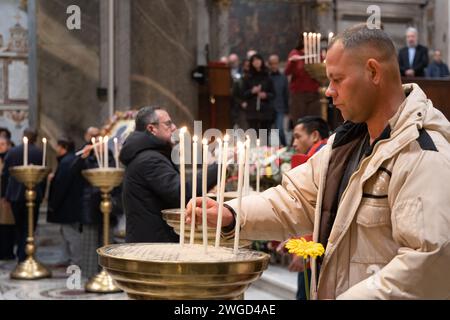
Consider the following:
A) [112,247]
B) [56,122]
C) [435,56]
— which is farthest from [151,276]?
[435,56]

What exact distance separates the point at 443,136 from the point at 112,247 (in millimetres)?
1046

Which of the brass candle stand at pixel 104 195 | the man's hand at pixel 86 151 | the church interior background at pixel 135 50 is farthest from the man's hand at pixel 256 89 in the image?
the brass candle stand at pixel 104 195

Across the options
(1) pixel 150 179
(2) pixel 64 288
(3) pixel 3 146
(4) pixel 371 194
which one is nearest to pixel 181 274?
(4) pixel 371 194

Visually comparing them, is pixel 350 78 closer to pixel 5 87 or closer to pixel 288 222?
pixel 288 222

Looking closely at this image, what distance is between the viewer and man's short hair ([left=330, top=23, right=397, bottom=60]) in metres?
2.58

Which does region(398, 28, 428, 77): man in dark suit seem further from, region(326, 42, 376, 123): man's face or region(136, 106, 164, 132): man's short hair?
region(326, 42, 376, 123): man's face

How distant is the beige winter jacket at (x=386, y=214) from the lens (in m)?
2.22

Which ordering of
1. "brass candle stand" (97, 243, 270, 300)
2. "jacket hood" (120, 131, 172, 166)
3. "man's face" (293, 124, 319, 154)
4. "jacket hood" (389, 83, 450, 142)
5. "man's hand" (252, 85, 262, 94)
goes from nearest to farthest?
1. "brass candle stand" (97, 243, 270, 300)
2. "jacket hood" (389, 83, 450, 142)
3. "jacket hood" (120, 131, 172, 166)
4. "man's face" (293, 124, 319, 154)
5. "man's hand" (252, 85, 262, 94)

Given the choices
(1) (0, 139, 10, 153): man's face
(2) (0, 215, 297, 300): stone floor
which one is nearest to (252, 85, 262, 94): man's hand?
(1) (0, 139, 10, 153): man's face

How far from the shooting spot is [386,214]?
250 centimetres

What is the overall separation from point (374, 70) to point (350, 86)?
3.6 inches

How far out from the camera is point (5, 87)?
16.8 metres

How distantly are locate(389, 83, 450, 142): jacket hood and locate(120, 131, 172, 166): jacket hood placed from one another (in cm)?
313

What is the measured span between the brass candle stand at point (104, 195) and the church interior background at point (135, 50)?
18cm
